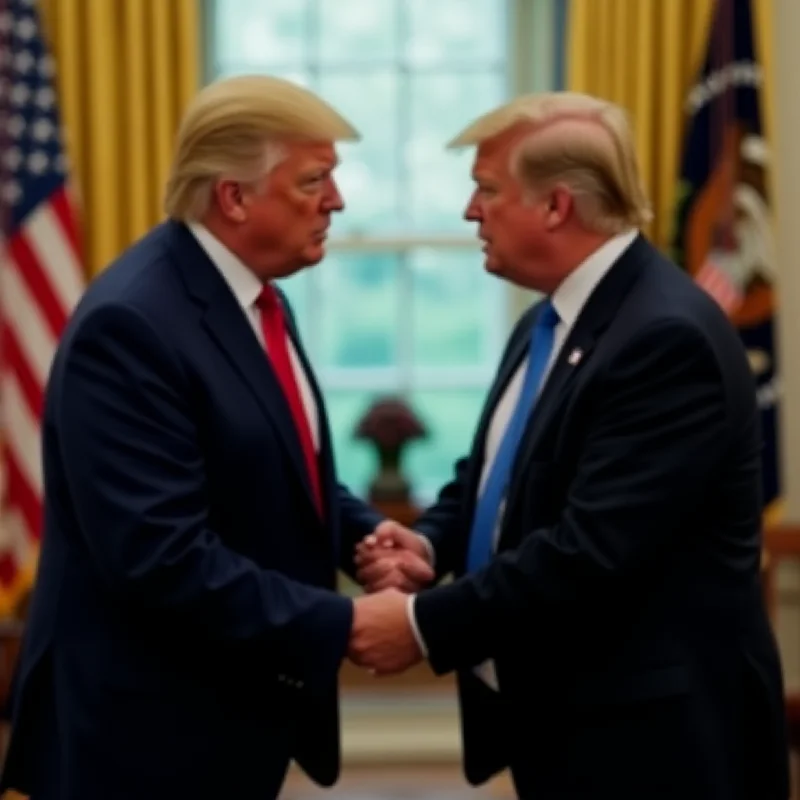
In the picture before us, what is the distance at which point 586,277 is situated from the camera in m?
2.80

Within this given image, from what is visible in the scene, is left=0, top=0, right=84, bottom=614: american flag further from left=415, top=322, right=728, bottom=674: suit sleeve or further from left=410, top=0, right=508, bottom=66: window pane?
left=415, top=322, right=728, bottom=674: suit sleeve

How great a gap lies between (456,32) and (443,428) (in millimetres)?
1353

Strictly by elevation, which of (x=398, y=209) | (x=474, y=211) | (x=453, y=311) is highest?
(x=474, y=211)

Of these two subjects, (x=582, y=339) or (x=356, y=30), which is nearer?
(x=582, y=339)

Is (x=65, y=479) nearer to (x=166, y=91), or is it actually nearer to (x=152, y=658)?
(x=152, y=658)

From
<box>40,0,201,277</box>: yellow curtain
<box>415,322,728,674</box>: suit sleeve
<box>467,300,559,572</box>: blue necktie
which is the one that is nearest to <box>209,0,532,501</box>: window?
<box>40,0,201,277</box>: yellow curtain

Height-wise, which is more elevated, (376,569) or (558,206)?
(558,206)

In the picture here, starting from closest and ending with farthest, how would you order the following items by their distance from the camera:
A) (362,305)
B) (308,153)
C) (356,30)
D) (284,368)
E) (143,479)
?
(143,479)
(308,153)
(284,368)
(356,30)
(362,305)

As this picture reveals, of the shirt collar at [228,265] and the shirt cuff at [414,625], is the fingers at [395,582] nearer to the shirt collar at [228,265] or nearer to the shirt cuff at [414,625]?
the shirt cuff at [414,625]

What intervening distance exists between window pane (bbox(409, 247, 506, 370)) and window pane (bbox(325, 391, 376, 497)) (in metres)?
0.25

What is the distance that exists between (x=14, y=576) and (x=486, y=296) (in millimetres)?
1866

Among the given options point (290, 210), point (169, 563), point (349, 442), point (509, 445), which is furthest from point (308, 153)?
point (349, 442)

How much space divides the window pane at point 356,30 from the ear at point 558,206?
10.7 feet

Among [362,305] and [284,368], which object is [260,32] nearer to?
[362,305]
